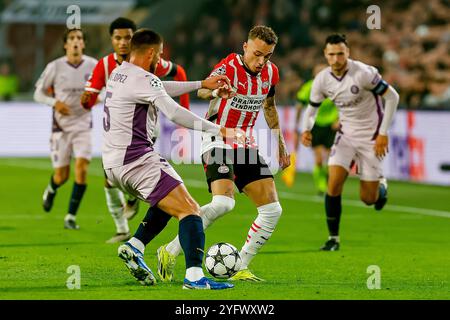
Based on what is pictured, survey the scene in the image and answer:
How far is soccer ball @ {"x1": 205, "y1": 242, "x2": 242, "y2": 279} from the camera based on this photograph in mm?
9164

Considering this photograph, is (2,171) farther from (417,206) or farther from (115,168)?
(115,168)

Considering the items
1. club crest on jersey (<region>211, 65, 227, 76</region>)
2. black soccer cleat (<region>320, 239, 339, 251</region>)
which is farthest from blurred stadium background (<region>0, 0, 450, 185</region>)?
club crest on jersey (<region>211, 65, 227, 76</region>)

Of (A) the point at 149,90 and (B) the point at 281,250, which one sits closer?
(A) the point at 149,90

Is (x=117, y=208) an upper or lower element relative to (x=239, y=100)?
lower

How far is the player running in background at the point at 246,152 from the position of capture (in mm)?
9586

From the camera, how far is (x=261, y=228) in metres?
9.76

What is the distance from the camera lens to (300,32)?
30531mm

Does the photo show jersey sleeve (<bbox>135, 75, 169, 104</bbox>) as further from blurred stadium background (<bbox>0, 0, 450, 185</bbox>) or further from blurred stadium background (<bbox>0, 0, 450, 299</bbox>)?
blurred stadium background (<bbox>0, 0, 450, 185</bbox>)

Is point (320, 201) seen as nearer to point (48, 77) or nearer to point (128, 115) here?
point (48, 77)

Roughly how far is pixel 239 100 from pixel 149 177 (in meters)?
1.49

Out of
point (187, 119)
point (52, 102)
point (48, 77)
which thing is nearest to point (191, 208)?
point (187, 119)

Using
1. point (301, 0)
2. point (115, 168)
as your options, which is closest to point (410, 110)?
point (301, 0)

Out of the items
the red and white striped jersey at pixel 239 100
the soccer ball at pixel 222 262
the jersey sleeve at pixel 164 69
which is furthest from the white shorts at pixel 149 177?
the jersey sleeve at pixel 164 69

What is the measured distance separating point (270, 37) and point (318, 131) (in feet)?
30.9
